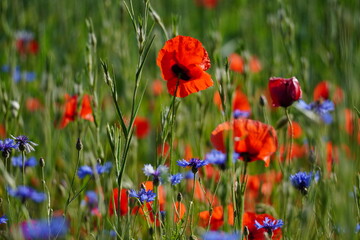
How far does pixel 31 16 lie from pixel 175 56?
224cm

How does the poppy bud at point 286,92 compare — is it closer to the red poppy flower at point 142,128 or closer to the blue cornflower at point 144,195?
the blue cornflower at point 144,195

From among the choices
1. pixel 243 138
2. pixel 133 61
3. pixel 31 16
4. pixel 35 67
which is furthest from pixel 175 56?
pixel 31 16

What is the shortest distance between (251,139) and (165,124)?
0.64 feet

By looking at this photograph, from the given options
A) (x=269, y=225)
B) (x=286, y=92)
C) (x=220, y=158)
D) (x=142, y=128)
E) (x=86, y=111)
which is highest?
(x=142, y=128)

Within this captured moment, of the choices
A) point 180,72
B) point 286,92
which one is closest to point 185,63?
point 180,72

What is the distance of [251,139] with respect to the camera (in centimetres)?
130

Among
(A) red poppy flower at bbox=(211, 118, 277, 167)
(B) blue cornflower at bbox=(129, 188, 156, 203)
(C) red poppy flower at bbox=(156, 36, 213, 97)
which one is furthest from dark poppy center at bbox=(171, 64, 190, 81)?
(B) blue cornflower at bbox=(129, 188, 156, 203)

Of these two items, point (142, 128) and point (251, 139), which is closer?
point (251, 139)

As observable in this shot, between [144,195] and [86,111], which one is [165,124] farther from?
[86,111]

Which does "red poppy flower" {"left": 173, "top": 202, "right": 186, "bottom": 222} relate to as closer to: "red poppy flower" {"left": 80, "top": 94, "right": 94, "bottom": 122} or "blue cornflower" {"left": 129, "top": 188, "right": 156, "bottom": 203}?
"blue cornflower" {"left": 129, "top": 188, "right": 156, "bottom": 203}

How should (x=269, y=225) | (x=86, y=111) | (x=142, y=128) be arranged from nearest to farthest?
(x=269, y=225) < (x=86, y=111) < (x=142, y=128)

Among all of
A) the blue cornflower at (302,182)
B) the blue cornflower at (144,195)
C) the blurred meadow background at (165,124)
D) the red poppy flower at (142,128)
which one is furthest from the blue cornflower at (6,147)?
the red poppy flower at (142,128)

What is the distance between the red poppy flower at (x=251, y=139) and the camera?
130cm

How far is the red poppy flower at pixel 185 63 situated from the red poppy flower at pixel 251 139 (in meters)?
0.11
